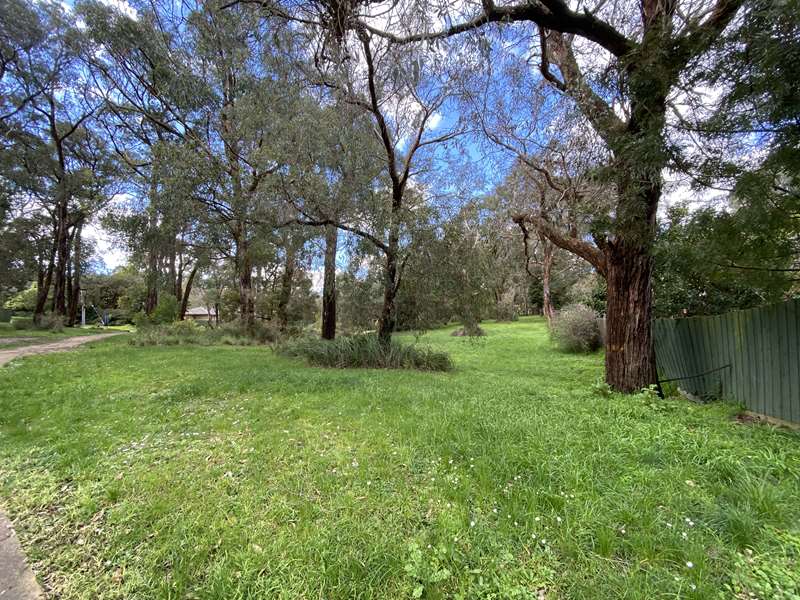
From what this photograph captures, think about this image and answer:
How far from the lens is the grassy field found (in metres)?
1.64

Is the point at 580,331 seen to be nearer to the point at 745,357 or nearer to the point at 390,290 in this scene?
the point at 745,357

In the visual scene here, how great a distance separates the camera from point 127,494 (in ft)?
7.82

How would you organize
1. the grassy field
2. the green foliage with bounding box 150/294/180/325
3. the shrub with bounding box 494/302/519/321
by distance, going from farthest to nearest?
the shrub with bounding box 494/302/519/321, the green foliage with bounding box 150/294/180/325, the grassy field

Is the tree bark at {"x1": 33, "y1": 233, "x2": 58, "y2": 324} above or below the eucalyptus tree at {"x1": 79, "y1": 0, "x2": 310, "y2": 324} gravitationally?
below

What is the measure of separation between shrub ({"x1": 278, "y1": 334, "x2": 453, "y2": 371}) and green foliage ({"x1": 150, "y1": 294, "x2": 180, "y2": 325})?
451 inches

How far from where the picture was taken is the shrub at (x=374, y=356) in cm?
775

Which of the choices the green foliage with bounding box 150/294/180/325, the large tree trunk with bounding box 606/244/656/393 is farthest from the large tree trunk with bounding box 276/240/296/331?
the large tree trunk with bounding box 606/244/656/393

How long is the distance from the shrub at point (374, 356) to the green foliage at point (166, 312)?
11.5 meters

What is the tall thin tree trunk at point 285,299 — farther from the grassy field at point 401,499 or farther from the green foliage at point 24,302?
the green foliage at point 24,302

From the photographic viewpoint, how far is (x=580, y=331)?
10766 mm

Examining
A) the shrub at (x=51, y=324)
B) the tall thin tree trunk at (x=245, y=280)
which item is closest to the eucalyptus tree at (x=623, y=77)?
the tall thin tree trunk at (x=245, y=280)

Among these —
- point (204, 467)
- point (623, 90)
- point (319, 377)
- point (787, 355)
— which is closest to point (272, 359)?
point (319, 377)

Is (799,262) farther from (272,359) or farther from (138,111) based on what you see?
(138,111)

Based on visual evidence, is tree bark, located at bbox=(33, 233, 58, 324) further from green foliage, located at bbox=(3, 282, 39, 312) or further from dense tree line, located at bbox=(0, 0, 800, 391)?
green foliage, located at bbox=(3, 282, 39, 312)
